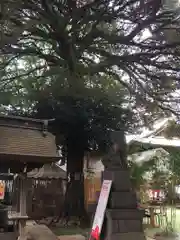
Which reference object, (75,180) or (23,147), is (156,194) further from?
(23,147)

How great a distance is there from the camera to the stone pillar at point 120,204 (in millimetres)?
6891

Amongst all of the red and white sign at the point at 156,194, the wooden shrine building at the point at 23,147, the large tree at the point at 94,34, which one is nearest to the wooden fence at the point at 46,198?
the red and white sign at the point at 156,194

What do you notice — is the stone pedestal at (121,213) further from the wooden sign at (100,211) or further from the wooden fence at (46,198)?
the wooden fence at (46,198)

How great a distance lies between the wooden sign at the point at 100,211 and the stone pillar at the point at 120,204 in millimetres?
138

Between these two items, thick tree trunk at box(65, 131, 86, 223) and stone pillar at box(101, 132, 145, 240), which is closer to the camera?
stone pillar at box(101, 132, 145, 240)

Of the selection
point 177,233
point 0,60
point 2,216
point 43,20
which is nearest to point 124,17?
point 43,20

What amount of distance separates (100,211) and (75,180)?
6827 mm

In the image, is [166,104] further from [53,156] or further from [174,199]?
[53,156]

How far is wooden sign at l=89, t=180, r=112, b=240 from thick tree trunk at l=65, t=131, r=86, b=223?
20.5 ft

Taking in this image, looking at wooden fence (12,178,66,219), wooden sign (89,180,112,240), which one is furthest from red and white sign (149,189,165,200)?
wooden sign (89,180,112,240)

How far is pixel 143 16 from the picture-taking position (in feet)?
25.7

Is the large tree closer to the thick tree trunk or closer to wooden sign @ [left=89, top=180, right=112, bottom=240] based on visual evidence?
wooden sign @ [left=89, top=180, right=112, bottom=240]

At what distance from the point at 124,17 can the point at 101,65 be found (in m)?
1.32

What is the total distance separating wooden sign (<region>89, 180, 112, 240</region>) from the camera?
685cm
